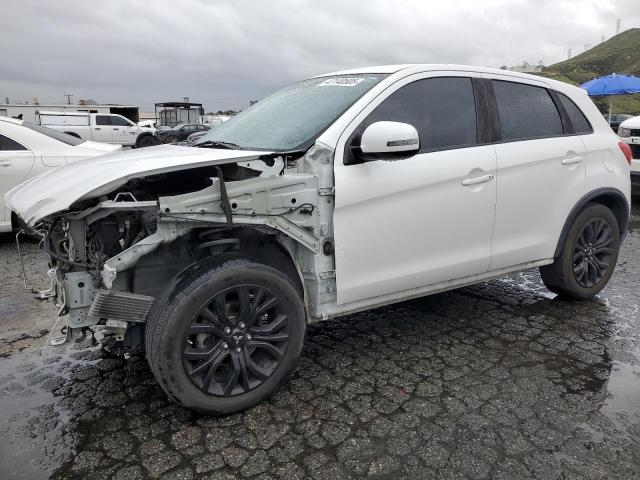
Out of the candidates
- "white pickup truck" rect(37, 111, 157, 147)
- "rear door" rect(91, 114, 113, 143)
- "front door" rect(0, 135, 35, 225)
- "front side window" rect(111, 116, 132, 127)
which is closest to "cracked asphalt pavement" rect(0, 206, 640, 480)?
"front door" rect(0, 135, 35, 225)

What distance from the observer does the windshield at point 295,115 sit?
10.2ft

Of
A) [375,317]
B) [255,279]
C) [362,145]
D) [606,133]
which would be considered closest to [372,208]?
[362,145]

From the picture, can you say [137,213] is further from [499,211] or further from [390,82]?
[499,211]

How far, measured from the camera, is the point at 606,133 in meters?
4.27

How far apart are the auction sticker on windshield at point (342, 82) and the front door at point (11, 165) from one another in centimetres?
422

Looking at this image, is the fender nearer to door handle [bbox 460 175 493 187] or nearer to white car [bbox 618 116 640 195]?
door handle [bbox 460 175 493 187]

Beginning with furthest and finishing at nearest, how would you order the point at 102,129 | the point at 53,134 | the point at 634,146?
the point at 102,129 → the point at 634,146 → the point at 53,134

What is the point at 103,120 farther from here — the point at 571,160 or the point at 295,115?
the point at 571,160

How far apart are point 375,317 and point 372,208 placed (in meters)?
1.35

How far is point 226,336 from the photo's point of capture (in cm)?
268

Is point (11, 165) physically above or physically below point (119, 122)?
below

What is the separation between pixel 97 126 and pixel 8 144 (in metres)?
19.3

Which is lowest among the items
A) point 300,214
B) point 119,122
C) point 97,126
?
point 300,214

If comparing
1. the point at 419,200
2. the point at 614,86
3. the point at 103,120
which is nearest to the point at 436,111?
the point at 419,200
